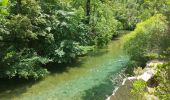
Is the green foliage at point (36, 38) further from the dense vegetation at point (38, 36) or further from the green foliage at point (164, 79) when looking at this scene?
the green foliage at point (164, 79)

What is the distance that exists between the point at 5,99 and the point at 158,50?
763 cm

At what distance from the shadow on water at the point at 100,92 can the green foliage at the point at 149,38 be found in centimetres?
228

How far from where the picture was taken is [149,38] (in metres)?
15.4

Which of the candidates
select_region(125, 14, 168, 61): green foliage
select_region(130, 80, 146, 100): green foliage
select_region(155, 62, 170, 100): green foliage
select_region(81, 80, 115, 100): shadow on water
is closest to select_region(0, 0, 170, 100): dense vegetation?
select_region(125, 14, 168, 61): green foliage

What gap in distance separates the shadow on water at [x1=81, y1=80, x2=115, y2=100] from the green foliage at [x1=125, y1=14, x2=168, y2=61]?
2.28 metres

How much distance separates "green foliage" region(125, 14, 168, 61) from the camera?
15047 millimetres

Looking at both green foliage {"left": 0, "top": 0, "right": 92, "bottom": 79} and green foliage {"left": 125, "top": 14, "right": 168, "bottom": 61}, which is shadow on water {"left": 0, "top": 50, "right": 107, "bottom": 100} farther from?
green foliage {"left": 125, "top": 14, "right": 168, "bottom": 61}

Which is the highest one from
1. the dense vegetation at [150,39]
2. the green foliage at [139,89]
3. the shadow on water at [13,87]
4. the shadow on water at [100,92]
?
the green foliage at [139,89]

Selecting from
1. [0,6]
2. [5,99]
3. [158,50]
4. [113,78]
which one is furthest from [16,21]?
[0,6]

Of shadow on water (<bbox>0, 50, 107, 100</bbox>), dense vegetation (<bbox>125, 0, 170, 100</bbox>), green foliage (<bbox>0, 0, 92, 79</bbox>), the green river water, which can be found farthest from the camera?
green foliage (<bbox>0, 0, 92, 79</bbox>)

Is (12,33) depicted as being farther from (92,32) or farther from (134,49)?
(92,32)

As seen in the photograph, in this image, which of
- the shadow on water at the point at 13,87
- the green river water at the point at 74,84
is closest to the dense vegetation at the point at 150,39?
the green river water at the point at 74,84

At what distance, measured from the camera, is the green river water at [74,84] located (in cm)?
1354

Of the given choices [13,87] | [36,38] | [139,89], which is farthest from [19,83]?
[139,89]
